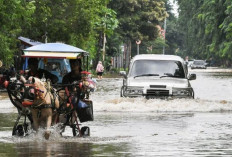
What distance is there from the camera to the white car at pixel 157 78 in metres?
25.4

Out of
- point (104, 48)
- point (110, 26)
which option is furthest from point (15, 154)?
point (104, 48)

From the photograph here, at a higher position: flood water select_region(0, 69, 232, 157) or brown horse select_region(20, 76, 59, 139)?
brown horse select_region(20, 76, 59, 139)

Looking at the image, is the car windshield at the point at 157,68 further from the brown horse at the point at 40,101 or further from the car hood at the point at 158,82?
the brown horse at the point at 40,101

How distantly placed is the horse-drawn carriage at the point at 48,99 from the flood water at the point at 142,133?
0.31 m

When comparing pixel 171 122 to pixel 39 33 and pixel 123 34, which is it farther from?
pixel 123 34

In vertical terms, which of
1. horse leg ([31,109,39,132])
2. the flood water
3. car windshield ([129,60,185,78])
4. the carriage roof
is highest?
the carriage roof

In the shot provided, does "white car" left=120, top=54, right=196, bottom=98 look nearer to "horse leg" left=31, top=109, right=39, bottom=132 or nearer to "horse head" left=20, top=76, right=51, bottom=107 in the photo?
"horse leg" left=31, top=109, right=39, bottom=132

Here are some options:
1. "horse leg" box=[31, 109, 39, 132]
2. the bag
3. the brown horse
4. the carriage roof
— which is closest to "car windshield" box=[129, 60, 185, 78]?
the carriage roof

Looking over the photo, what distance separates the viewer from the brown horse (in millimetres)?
15242

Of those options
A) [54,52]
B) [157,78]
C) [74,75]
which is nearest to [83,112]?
[74,75]

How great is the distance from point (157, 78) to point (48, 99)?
35.1ft

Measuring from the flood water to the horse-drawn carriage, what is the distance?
0.31m

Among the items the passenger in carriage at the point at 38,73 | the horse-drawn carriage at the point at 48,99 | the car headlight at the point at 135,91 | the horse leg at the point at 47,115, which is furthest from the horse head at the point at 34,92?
the car headlight at the point at 135,91

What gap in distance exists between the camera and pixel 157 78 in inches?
1022
